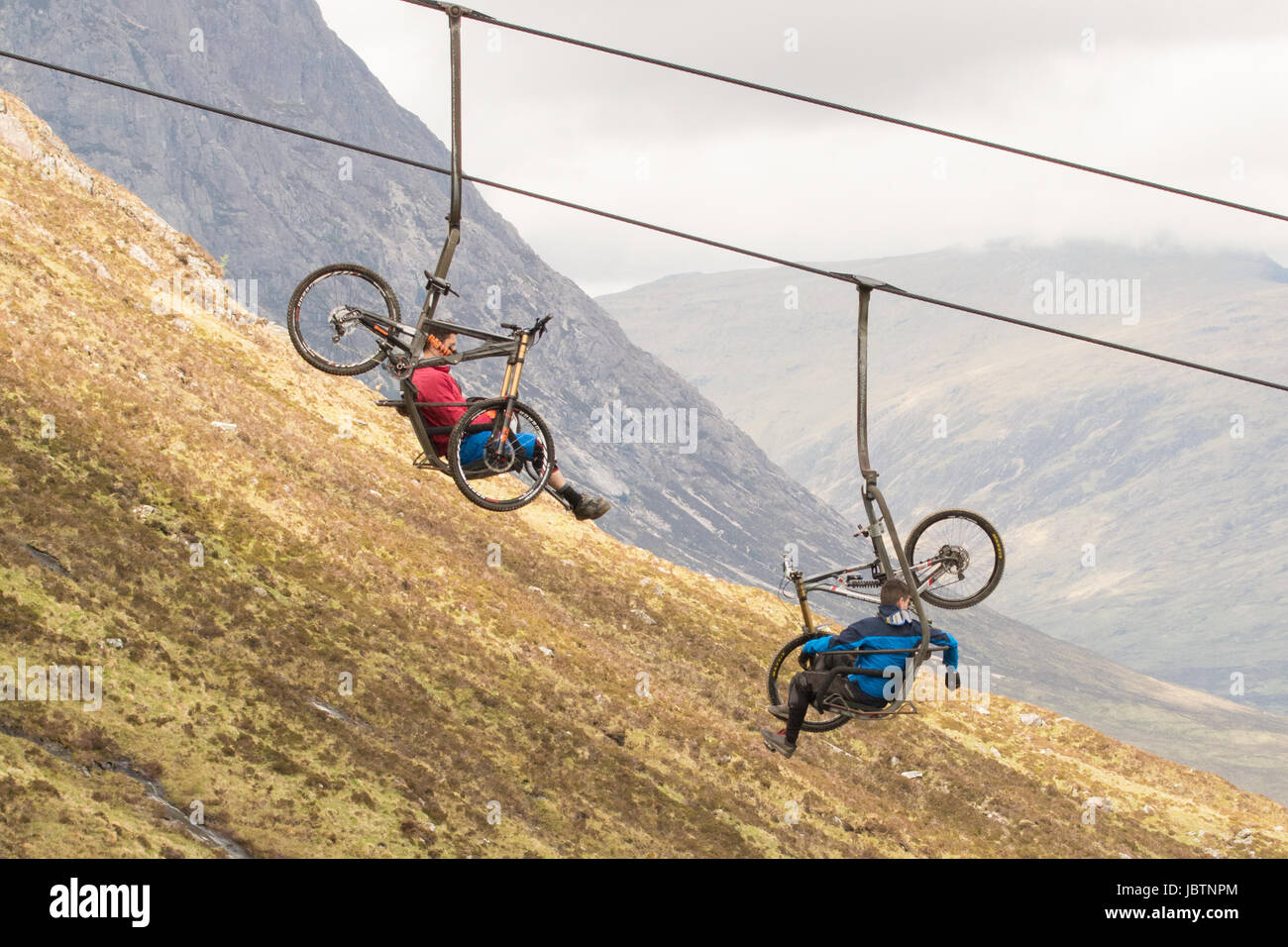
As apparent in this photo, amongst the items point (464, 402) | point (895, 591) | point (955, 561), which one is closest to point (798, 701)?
point (895, 591)

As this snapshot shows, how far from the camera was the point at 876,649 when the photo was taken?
76.6ft

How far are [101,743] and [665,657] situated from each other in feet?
130

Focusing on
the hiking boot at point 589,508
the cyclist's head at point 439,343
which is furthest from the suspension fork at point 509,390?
the hiking boot at point 589,508

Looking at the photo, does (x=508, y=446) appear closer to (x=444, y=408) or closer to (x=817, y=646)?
(x=444, y=408)

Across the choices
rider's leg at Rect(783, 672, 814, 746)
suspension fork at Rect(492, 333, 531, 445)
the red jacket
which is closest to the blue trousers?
suspension fork at Rect(492, 333, 531, 445)

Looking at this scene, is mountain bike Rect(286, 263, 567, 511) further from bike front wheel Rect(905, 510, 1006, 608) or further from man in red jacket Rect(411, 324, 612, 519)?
bike front wheel Rect(905, 510, 1006, 608)

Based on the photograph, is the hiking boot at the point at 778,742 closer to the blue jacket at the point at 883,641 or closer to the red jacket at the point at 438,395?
the blue jacket at the point at 883,641

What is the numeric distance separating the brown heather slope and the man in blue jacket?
Result: 68.8 ft

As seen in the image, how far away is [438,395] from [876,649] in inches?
342

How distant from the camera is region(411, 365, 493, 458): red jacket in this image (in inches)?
838
